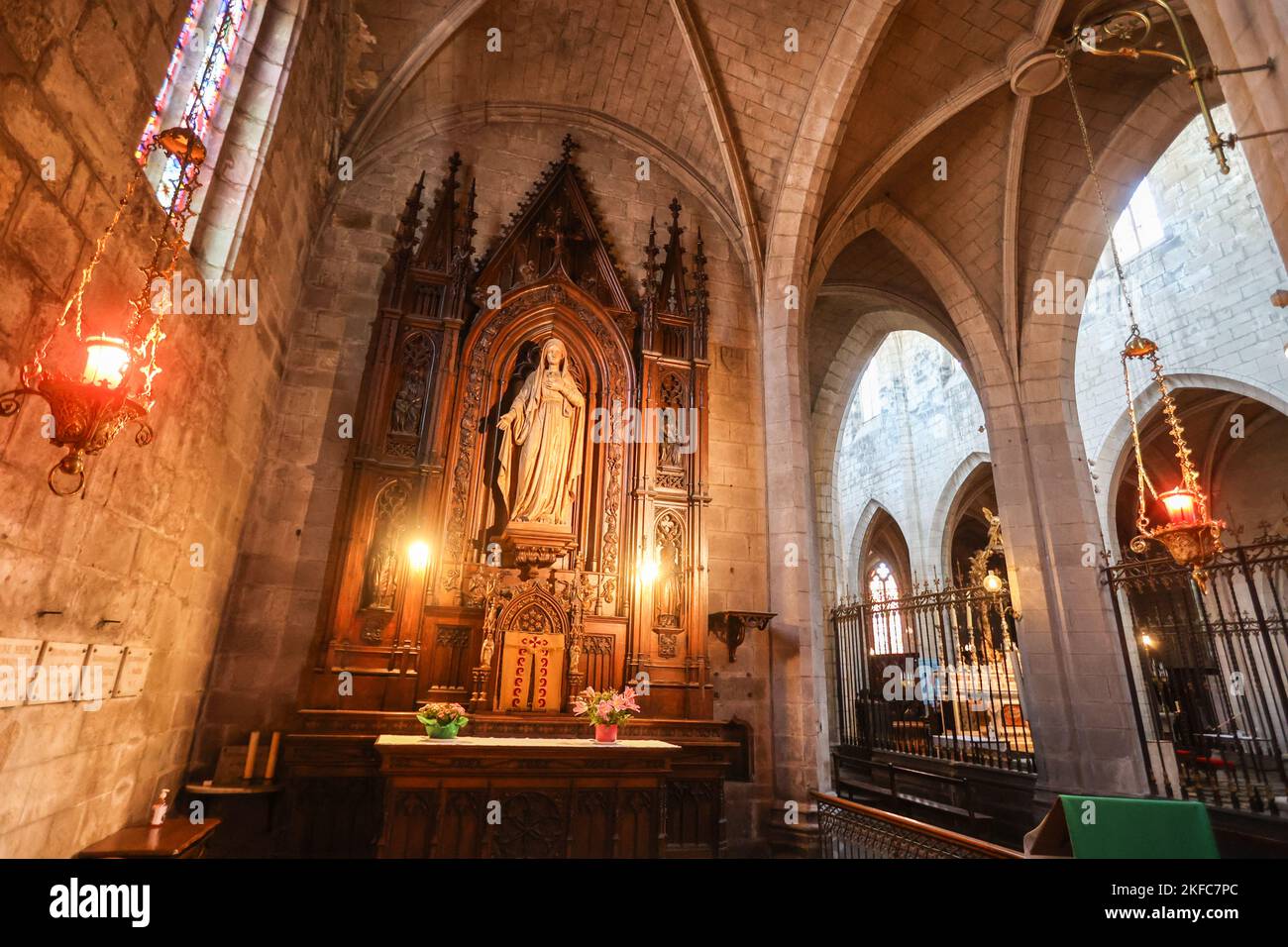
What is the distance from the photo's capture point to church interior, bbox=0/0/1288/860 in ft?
12.3

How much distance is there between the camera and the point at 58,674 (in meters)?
3.68

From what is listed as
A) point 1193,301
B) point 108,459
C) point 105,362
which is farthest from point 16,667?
point 1193,301

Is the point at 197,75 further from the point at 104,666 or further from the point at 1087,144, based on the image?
the point at 1087,144

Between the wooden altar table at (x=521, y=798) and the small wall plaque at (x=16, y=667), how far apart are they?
2254 millimetres

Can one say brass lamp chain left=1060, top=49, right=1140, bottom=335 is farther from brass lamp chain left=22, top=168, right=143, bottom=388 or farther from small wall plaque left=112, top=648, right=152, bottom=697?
small wall plaque left=112, top=648, right=152, bottom=697

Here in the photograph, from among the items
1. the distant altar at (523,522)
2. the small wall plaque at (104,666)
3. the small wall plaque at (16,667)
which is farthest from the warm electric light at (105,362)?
the distant altar at (523,522)

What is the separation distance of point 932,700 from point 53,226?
49.9 feet

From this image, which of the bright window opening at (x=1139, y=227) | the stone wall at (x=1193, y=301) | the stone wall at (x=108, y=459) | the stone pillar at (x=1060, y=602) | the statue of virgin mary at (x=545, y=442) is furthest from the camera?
the bright window opening at (x=1139, y=227)

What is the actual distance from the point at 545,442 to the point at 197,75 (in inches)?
176

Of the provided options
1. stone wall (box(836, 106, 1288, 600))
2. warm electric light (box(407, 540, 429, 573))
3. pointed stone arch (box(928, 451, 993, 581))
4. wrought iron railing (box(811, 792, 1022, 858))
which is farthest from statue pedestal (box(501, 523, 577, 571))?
pointed stone arch (box(928, 451, 993, 581))

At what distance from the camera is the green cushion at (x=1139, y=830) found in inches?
139

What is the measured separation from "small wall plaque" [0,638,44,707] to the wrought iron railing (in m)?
5.72

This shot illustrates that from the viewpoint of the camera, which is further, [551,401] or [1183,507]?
[551,401]

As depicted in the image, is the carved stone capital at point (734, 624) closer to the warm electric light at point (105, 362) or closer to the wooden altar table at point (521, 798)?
the wooden altar table at point (521, 798)
